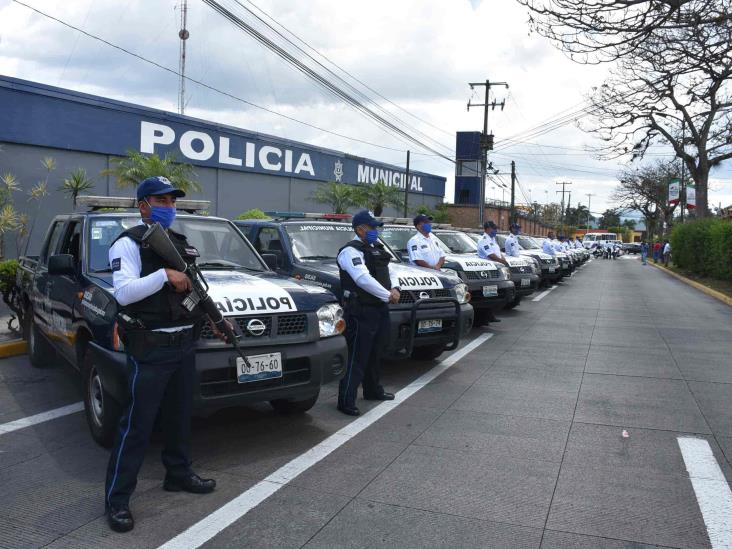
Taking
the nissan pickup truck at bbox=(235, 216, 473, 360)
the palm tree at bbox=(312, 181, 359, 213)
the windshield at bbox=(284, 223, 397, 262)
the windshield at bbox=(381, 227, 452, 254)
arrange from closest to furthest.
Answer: the nissan pickup truck at bbox=(235, 216, 473, 360) < the windshield at bbox=(284, 223, 397, 262) < the windshield at bbox=(381, 227, 452, 254) < the palm tree at bbox=(312, 181, 359, 213)

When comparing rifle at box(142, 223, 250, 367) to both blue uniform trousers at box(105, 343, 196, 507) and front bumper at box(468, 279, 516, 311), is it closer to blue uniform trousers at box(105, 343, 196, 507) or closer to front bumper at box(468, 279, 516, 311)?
blue uniform trousers at box(105, 343, 196, 507)

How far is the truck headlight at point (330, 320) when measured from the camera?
5.23 metres

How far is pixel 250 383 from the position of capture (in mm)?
4602

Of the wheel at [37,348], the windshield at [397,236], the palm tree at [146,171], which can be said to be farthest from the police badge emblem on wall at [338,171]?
the wheel at [37,348]

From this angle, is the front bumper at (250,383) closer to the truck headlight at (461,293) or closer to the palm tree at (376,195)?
the truck headlight at (461,293)

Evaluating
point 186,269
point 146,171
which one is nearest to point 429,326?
point 186,269

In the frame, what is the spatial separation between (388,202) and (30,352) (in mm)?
29434

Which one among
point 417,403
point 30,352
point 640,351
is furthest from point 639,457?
point 30,352

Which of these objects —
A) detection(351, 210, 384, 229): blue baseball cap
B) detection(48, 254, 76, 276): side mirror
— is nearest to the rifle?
detection(48, 254, 76, 276): side mirror

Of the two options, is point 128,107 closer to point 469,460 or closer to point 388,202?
point 388,202

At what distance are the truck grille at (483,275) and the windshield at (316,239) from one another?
2.93m

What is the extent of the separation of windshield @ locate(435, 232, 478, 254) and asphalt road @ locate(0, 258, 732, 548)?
611 centimetres

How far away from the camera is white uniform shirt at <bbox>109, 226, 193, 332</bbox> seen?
3525 millimetres

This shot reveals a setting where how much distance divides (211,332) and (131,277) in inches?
41.7
